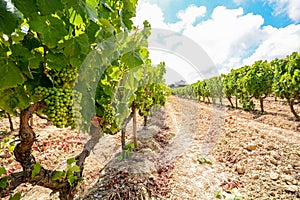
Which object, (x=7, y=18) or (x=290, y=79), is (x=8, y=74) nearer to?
(x=7, y=18)

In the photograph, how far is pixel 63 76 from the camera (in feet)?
6.79

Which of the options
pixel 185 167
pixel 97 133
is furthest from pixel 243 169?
pixel 97 133

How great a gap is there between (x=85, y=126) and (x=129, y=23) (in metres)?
1.55

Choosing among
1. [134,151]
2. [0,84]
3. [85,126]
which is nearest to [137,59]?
[0,84]

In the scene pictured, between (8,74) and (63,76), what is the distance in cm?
65

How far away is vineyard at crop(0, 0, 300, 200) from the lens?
64.6 inches

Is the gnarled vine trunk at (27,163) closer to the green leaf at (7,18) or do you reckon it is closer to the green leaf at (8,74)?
the green leaf at (8,74)

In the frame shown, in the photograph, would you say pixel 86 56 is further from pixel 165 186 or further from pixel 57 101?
pixel 165 186

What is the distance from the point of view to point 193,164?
20.8 ft

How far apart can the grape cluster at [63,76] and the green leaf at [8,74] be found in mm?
608

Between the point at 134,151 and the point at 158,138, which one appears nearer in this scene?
the point at 134,151

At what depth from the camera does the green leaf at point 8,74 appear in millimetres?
1418

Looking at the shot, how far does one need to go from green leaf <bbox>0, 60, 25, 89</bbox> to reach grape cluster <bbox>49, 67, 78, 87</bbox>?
1.99 feet

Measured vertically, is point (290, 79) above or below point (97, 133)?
above
